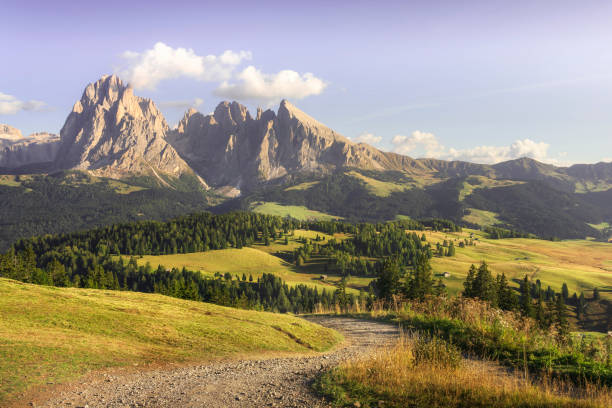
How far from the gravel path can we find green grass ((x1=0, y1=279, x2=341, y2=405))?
1718mm

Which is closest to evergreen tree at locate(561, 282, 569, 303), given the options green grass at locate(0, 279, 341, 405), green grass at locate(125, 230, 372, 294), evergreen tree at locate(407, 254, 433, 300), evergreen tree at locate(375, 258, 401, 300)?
green grass at locate(125, 230, 372, 294)

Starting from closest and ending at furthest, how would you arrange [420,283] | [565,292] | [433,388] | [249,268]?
1. [433,388]
2. [420,283]
3. [565,292]
4. [249,268]

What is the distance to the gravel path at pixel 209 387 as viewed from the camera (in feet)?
37.0

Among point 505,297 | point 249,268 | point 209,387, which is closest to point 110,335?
point 209,387

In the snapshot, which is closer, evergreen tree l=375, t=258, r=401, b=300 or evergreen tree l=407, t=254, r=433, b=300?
evergreen tree l=407, t=254, r=433, b=300

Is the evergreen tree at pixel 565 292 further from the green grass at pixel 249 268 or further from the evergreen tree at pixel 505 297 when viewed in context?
the evergreen tree at pixel 505 297

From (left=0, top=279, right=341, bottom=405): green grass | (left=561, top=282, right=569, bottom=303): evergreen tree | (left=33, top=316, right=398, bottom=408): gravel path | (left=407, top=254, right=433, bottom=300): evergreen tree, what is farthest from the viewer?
(left=561, top=282, right=569, bottom=303): evergreen tree

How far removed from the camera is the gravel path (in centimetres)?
1128

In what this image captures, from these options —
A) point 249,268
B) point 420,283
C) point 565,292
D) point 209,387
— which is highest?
point 209,387

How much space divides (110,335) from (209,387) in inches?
401

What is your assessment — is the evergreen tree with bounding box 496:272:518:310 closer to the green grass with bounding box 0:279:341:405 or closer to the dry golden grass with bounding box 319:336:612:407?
the green grass with bounding box 0:279:341:405

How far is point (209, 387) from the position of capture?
41.7ft

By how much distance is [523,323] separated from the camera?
21.1 meters

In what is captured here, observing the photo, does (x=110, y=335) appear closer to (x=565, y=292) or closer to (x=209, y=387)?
(x=209, y=387)
